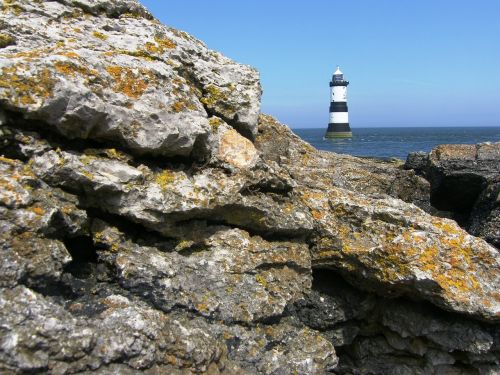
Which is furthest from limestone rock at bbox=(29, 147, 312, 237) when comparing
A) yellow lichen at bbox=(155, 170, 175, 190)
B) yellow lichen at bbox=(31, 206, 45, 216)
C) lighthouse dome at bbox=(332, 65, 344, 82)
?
lighthouse dome at bbox=(332, 65, 344, 82)

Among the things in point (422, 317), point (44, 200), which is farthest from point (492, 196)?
point (44, 200)

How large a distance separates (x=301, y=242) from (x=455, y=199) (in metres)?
6.17

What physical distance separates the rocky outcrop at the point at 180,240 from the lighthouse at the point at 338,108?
131m

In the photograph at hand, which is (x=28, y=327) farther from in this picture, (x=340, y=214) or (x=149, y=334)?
(x=340, y=214)

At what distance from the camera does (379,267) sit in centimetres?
786

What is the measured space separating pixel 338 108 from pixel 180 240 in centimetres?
13815

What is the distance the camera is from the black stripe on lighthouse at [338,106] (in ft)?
460

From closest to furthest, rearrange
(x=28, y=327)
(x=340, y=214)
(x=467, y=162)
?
1. (x=28, y=327)
2. (x=340, y=214)
3. (x=467, y=162)

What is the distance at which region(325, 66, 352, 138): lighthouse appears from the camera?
135850mm

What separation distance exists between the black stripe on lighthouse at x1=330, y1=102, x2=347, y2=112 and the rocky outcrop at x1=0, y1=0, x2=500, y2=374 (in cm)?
13470

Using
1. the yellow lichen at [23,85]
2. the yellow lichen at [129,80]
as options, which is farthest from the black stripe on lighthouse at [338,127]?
the yellow lichen at [23,85]

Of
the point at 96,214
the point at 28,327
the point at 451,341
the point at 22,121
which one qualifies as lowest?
the point at 451,341

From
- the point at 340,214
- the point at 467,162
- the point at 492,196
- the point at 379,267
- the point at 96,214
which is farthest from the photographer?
the point at 467,162

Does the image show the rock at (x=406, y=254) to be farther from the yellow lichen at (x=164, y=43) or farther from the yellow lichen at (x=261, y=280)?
the yellow lichen at (x=164, y=43)
